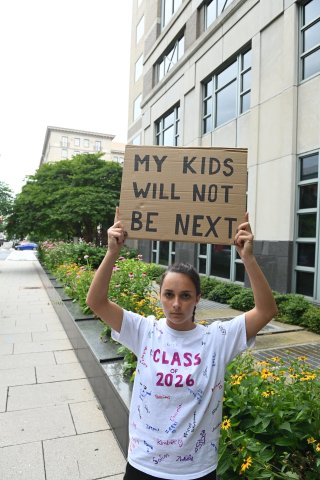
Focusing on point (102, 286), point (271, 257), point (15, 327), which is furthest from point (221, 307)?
point (102, 286)

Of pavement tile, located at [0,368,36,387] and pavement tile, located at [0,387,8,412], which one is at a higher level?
pavement tile, located at [0,387,8,412]

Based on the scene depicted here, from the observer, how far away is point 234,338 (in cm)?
183

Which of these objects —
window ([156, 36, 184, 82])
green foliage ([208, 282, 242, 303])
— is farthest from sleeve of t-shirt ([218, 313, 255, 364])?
window ([156, 36, 184, 82])

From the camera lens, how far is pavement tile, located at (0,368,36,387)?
475 cm

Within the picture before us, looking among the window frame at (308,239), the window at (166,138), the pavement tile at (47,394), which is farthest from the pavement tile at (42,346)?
the window at (166,138)

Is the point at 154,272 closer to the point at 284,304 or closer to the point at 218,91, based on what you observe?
the point at 218,91

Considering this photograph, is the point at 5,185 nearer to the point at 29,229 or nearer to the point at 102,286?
the point at 29,229

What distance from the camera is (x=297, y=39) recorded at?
9289 mm

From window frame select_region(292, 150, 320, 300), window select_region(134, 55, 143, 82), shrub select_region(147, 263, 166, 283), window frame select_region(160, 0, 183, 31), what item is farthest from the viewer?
window select_region(134, 55, 143, 82)

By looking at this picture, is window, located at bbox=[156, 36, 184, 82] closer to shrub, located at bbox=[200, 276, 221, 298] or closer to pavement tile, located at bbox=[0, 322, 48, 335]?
shrub, located at bbox=[200, 276, 221, 298]

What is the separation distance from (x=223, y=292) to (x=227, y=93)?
6754mm

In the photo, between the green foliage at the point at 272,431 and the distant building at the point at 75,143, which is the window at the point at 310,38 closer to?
the green foliage at the point at 272,431

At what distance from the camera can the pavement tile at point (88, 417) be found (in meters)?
3.70

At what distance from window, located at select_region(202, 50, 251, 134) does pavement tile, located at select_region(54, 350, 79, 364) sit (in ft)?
28.9
